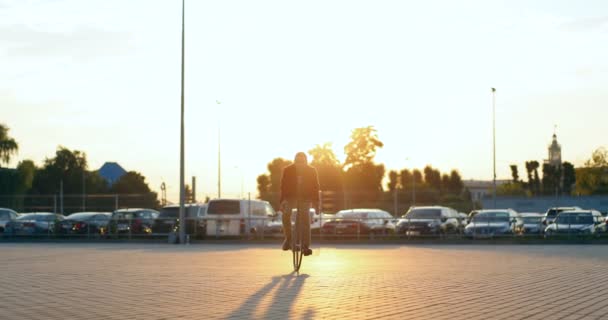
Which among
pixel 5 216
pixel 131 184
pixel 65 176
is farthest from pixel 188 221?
pixel 65 176

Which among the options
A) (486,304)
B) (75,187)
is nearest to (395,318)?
(486,304)

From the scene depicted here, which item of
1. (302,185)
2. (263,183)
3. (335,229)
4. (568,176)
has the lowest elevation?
(335,229)

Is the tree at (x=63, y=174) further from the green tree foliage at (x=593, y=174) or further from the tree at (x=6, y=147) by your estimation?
the green tree foliage at (x=593, y=174)

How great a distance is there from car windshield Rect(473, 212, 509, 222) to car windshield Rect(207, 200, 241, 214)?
10.2 m

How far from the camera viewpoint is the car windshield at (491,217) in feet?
141

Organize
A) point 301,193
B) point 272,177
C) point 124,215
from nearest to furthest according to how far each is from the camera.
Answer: point 301,193 → point 124,215 → point 272,177

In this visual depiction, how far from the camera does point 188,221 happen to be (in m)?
43.1

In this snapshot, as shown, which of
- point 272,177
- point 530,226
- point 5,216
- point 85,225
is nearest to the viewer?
point 530,226

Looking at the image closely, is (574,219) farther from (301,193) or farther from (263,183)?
(263,183)

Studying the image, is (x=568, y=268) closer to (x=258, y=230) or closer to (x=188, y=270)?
(x=188, y=270)

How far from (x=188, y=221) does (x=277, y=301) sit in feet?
105

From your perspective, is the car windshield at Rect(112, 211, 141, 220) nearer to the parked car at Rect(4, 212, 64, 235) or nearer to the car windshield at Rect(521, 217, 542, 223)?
the parked car at Rect(4, 212, 64, 235)

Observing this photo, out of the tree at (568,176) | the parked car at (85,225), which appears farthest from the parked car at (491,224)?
the tree at (568,176)

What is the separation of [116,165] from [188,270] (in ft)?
143
